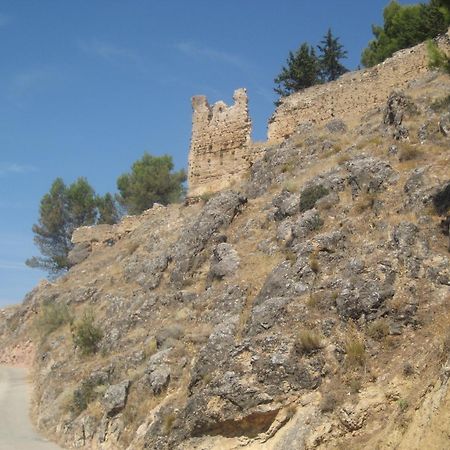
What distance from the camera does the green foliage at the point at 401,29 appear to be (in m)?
26.8

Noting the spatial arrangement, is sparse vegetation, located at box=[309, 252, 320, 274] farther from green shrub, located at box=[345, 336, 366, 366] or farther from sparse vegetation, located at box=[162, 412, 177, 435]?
sparse vegetation, located at box=[162, 412, 177, 435]

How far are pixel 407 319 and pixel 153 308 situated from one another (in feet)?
27.8

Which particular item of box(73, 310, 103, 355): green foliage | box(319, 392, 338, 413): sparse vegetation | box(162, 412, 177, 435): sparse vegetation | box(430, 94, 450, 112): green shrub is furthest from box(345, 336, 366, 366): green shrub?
box(73, 310, 103, 355): green foliage

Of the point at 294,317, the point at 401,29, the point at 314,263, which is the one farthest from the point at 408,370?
the point at 401,29

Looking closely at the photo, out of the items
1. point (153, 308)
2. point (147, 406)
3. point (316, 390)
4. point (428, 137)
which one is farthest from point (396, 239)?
point (153, 308)

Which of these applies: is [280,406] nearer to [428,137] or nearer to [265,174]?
[428,137]

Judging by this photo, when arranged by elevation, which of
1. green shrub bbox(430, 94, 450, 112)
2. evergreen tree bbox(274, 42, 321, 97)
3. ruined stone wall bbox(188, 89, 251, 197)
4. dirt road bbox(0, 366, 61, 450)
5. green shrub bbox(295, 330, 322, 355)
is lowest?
dirt road bbox(0, 366, 61, 450)

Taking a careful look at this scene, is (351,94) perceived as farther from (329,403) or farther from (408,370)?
(329,403)

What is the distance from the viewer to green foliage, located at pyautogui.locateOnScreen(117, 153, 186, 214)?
3691 centimetres

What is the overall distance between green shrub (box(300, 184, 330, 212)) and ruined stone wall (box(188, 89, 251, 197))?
769 cm

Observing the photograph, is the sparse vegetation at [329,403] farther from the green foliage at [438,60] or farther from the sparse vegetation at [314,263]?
the green foliage at [438,60]

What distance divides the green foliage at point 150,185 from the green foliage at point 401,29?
13564 mm

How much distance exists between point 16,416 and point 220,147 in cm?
1263

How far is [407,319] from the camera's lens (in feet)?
32.8
